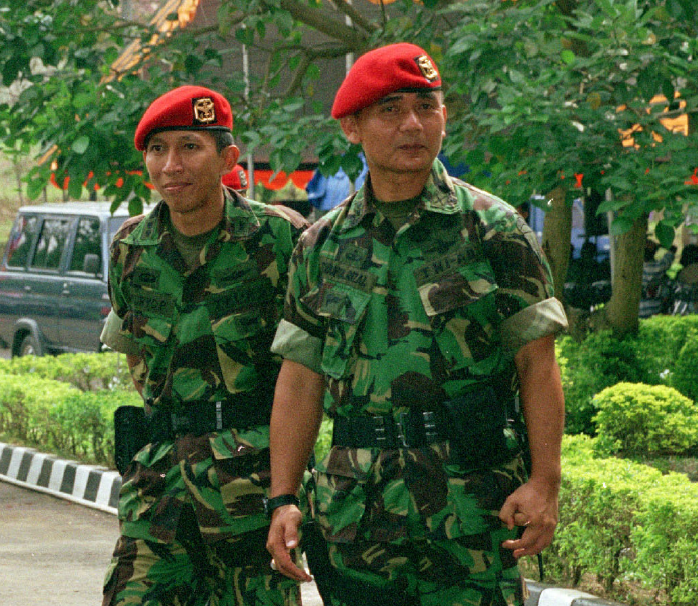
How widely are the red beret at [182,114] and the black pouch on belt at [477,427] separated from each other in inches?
45.4

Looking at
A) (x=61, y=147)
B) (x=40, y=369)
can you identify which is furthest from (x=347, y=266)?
(x=40, y=369)

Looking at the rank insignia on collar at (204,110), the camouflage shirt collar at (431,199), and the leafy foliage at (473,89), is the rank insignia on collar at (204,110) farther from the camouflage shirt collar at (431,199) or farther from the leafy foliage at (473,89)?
the leafy foliage at (473,89)

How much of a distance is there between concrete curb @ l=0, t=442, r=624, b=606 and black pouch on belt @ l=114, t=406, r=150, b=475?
3715 mm

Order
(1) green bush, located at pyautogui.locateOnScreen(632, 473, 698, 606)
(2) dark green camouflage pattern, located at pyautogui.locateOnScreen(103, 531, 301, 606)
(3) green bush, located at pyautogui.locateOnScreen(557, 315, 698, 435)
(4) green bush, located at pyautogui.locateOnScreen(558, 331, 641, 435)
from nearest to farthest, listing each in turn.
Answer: (2) dark green camouflage pattern, located at pyautogui.locateOnScreen(103, 531, 301, 606)
(1) green bush, located at pyautogui.locateOnScreen(632, 473, 698, 606)
(4) green bush, located at pyautogui.locateOnScreen(558, 331, 641, 435)
(3) green bush, located at pyautogui.locateOnScreen(557, 315, 698, 435)

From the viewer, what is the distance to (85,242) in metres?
13.0

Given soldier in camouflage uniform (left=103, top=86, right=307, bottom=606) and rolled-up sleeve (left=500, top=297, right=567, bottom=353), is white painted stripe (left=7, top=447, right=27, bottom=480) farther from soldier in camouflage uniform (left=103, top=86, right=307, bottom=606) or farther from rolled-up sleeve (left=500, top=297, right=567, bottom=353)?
rolled-up sleeve (left=500, top=297, right=567, bottom=353)

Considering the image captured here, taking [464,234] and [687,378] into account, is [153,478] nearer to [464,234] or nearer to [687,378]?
[464,234]

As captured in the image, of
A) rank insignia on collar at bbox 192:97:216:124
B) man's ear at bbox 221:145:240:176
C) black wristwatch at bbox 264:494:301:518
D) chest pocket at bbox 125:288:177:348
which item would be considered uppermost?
rank insignia on collar at bbox 192:97:216:124

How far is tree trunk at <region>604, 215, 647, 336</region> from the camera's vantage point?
917 centimetres

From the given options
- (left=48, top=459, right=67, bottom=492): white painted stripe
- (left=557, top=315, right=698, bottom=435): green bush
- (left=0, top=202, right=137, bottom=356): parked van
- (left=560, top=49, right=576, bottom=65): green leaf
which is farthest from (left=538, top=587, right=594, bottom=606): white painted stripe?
(left=0, top=202, right=137, bottom=356): parked van

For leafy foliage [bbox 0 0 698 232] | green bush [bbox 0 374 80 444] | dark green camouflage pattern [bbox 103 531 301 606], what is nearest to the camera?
dark green camouflage pattern [bbox 103 531 301 606]

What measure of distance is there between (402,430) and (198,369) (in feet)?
2.71

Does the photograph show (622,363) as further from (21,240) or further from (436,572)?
(21,240)

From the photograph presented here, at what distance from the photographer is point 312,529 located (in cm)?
285
